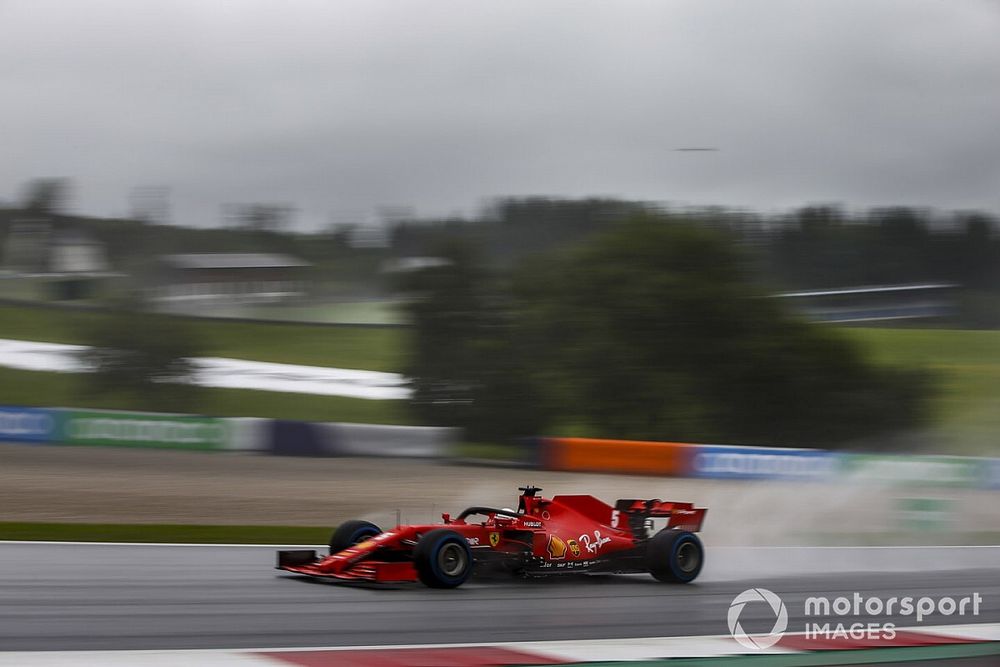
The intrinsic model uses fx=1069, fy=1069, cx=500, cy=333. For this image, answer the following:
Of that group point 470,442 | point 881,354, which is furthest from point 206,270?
point 881,354

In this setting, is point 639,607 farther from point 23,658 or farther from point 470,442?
point 470,442

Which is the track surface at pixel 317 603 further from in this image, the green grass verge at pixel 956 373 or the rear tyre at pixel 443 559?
the green grass verge at pixel 956 373

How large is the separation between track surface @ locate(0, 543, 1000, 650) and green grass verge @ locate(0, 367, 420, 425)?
21637 millimetres

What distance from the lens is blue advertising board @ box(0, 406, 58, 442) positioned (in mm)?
21000

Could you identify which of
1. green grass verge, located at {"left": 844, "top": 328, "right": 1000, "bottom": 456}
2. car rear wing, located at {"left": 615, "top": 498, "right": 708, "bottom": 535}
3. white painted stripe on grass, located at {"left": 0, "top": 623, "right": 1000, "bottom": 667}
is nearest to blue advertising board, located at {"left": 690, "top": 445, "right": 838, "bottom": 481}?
green grass verge, located at {"left": 844, "top": 328, "right": 1000, "bottom": 456}

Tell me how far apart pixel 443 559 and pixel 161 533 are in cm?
586

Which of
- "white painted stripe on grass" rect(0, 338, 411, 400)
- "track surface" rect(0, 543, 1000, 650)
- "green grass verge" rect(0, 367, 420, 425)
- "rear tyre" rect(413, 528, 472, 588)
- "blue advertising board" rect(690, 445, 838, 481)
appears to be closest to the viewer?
"track surface" rect(0, 543, 1000, 650)

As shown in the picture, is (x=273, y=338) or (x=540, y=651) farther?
(x=273, y=338)

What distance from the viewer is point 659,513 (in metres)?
10.1

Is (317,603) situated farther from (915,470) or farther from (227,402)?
(227,402)

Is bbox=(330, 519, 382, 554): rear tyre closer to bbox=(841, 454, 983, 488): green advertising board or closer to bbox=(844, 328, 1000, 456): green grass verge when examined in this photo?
bbox=(841, 454, 983, 488): green advertising board

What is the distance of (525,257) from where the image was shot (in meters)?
36.4

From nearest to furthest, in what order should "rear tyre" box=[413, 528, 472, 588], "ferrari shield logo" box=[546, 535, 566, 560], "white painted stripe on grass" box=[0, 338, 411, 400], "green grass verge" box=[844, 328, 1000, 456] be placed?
"rear tyre" box=[413, 528, 472, 588] < "ferrari shield logo" box=[546, 535, 566, 560] < "white painted stripe on grass" box=[0, 338, 411, 400] < "green grass verge" box=[844, 328, 1000, 456]

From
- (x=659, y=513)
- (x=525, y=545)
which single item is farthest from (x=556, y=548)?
(x=659, y=513)
